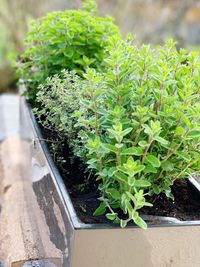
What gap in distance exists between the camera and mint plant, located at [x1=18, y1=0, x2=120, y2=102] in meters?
1.65

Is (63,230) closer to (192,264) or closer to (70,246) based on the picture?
(70,246)

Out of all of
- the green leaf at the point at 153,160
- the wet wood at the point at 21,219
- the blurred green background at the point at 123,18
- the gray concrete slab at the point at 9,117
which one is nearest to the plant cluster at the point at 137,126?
the green leaf at the point at 153,160

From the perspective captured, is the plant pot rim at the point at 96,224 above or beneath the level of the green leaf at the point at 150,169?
beneath

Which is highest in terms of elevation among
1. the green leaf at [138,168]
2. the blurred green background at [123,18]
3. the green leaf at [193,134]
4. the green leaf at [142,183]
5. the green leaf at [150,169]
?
the blurred green background at [123,18]

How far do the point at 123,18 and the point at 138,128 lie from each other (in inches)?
154

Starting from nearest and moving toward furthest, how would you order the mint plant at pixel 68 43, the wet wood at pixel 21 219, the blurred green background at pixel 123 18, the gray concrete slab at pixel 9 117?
the wet wood at pixel 21 219 → the mint plant at pixel 68 43 → the gray concrete slab at pixel 9 117 → the blurred green background at pixel 123 18

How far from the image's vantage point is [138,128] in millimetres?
1054

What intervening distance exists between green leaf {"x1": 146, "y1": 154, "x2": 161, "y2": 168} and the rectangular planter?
13 cm

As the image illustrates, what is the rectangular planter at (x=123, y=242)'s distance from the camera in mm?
1001

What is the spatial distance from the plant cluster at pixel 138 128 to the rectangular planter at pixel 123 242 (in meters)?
0.05

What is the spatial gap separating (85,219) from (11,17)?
4.04 meters

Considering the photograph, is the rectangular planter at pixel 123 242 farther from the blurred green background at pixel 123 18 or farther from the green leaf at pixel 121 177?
the blurred green background at pixel 123 18

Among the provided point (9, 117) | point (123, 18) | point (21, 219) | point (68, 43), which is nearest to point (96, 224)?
point (21, 219)

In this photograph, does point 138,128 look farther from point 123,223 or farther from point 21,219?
point 21,219
